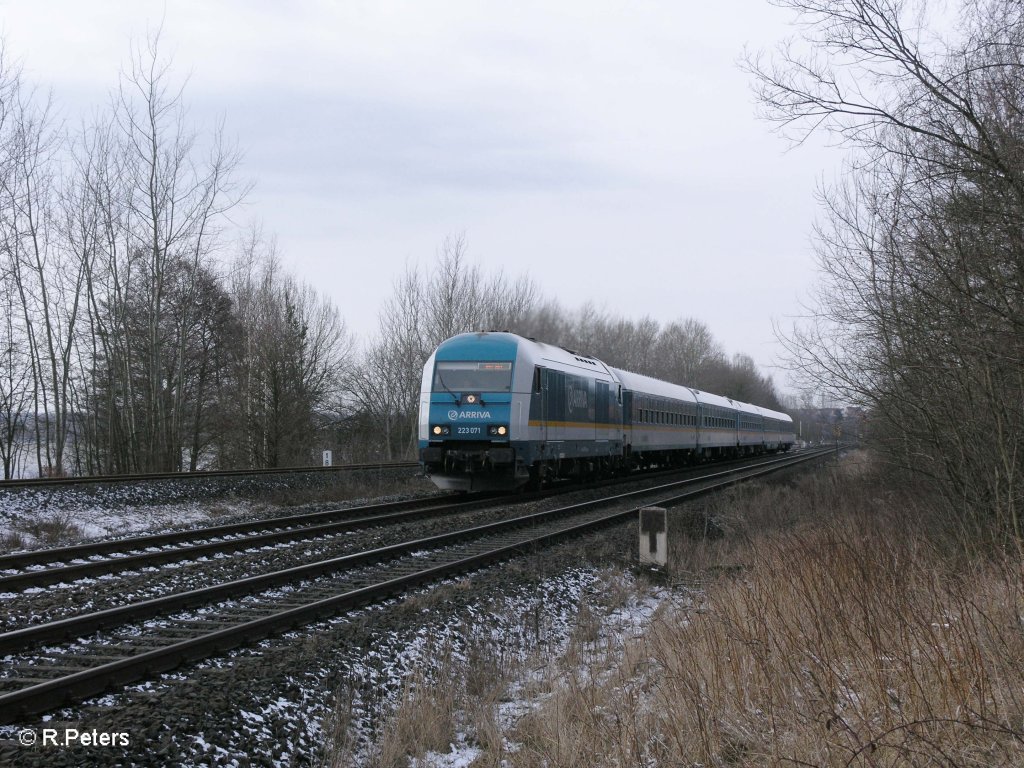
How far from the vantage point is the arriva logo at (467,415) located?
51.4 feet

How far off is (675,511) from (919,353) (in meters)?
6.15

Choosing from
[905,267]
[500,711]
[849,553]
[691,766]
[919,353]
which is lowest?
[500,711]

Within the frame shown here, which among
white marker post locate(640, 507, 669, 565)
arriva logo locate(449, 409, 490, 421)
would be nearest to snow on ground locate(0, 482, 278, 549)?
arriva logo locate(449, 409, 490, 421)

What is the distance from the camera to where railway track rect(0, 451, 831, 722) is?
187 inches

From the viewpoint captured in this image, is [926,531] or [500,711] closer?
[500,711]

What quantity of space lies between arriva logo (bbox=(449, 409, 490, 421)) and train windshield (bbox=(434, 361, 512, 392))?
1.56 feet

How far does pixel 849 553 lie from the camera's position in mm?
6582

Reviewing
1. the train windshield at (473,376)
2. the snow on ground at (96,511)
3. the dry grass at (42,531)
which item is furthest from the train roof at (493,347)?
the dry grass at (42,531)

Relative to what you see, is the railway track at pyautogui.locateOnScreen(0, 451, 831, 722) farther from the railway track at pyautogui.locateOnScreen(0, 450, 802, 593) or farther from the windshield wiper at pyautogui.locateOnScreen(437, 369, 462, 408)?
the windshield wiper at pyautogui.locateOnScreen(437, 369, 462, 408)

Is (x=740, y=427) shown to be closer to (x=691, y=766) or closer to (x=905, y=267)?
(x=905, y=267)

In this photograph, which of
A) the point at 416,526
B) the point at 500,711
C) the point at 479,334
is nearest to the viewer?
the point at 500,711

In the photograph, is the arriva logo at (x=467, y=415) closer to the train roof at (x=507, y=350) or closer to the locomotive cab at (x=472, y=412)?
the locomotive cab at (x=472, y=412)

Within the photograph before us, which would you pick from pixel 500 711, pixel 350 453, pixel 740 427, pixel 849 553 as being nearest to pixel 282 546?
pixel 500 711

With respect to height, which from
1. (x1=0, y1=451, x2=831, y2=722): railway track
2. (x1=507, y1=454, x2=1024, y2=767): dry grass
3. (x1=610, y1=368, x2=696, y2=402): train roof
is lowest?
(x1=0, y1=451, x2=831, y2=722): railway track
